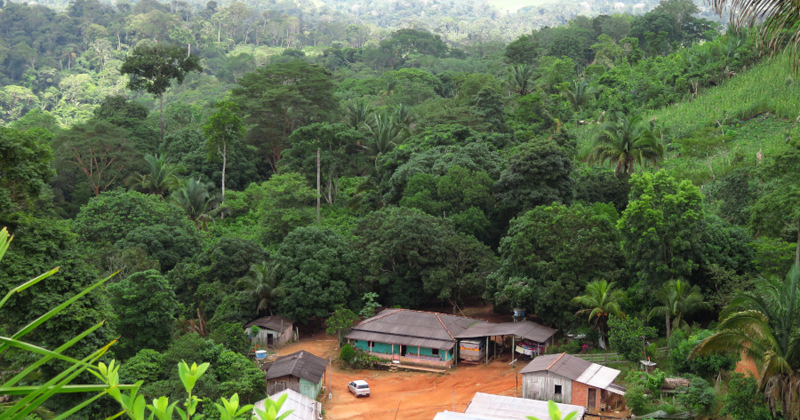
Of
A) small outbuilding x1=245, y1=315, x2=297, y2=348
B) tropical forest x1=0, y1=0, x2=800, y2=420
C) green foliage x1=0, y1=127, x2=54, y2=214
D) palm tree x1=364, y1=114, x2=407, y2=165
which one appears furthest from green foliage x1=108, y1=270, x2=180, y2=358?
palm tree x1=364, y1=114, x2=407, y2=165

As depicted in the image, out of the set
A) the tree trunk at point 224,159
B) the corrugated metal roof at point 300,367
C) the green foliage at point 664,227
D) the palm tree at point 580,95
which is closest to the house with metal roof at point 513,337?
the green foliage at point 664,227

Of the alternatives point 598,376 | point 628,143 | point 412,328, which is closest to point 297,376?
point 412,328

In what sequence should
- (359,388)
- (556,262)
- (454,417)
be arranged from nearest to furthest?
1. (454,417)
2. (359,388)
3. (556,262)

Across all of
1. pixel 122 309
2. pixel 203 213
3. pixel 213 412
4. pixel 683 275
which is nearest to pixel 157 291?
pixel 122 309

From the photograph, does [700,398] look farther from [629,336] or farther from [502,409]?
[502,409]

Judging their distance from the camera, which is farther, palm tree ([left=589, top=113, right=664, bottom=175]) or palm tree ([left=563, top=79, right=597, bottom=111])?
palm tree ([left=563, top=79, right=597, bottom=111])

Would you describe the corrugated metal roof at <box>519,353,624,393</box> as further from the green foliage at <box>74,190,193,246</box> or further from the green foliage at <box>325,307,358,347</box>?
the green foliage at <box>74,190,193,246</box>

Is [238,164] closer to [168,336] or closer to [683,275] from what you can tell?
[168,336]
